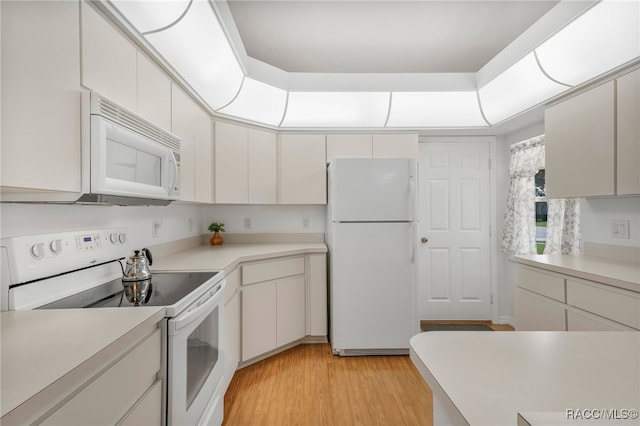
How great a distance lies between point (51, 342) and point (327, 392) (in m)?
1.77

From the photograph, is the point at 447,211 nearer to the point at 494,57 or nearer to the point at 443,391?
the point at 494,57

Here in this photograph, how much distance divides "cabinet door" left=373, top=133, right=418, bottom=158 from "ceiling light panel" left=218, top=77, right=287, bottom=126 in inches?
40.3

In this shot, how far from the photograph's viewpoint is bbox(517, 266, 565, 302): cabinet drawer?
1.86 metres

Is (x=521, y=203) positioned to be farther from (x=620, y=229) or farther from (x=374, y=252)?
(x=374, y=252)

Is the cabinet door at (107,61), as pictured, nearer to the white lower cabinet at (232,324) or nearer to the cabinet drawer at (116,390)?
the cabinet drawer at (116,390)

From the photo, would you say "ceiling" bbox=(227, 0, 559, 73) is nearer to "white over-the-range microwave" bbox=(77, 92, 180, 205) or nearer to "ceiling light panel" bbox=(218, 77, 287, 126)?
"ceiling light panel" bbox=(218, 77, 287, 126)

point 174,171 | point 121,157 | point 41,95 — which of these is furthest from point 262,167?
point 41,95

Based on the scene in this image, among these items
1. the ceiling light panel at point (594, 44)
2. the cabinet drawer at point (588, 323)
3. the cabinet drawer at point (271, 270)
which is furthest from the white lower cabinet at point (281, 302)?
the ceiling light panel at point (594, 44)

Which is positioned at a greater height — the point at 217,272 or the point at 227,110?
the point at 227,110

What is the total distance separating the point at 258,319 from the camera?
2.43 meters

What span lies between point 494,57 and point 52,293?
343 centimetres

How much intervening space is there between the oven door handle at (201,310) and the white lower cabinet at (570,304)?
6.66ft

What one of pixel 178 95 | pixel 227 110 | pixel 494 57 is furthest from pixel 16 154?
pixel 494 57

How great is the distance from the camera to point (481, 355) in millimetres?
672
